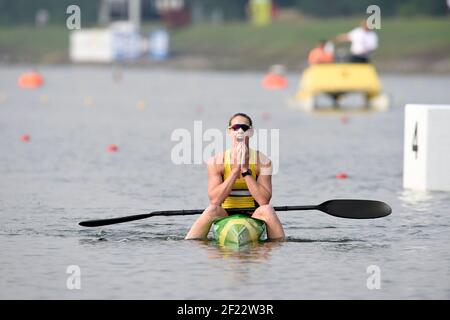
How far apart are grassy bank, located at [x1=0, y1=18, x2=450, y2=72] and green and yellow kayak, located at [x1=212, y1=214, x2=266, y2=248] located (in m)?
57.0

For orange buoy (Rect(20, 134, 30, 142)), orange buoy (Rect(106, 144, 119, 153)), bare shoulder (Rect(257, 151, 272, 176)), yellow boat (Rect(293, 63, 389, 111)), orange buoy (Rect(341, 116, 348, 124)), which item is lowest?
orange buoy (Rect(106, 144, 119, 153))

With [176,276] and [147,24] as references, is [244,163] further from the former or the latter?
[147,24]

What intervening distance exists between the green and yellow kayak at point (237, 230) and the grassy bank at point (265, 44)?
57.0 metres

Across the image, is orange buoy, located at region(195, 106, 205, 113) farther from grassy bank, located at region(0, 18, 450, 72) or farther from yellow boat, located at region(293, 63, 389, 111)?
grassy bank, located at region(0, 18, 450, 72)

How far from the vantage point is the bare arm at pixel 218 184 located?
13.8 meters

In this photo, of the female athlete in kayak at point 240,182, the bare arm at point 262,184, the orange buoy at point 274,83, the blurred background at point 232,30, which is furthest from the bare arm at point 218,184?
the blurred background at point 232,30

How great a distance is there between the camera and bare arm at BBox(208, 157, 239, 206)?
13.8m

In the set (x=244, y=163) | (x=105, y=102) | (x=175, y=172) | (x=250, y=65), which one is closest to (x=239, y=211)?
(x=244, y=163)

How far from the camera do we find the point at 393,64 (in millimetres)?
74000

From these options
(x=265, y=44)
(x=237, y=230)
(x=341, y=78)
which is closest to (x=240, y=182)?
(x=237, y=230)

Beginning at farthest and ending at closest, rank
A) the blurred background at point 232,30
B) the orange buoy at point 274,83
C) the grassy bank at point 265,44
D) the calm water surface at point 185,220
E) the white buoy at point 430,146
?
the blurred background at point 232,30, the grassy bank at point 265,44, the orange buoy at point 274,83, the white buoy at point 430,146, the calm water surface at point 185,220

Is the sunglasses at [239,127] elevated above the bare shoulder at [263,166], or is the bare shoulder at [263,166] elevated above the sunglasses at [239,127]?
the sunglasses at [239,127]

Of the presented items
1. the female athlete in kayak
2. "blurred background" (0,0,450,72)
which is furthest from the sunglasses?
"blurred background" (0,0,450,72)

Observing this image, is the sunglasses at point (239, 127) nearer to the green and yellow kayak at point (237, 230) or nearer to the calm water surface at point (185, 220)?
the green and yellow kayak at point (237, 230)
